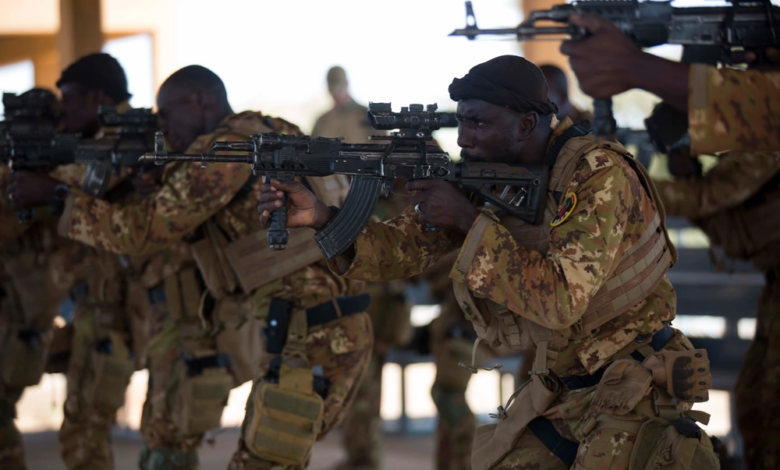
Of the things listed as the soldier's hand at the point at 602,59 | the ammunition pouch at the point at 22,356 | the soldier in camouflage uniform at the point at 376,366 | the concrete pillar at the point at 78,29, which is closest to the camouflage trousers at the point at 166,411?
the ammunition pouch at the point at 22,356

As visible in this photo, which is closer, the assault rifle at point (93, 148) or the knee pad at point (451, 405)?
the assault rifle at point (93, 148)

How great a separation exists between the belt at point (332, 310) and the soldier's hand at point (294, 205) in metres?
1.20

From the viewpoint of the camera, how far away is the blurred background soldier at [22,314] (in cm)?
621

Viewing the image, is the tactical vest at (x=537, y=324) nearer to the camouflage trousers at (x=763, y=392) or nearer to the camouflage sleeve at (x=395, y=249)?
the camouflage sleeve at (x=395, y=249)

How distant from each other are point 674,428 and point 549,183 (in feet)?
2.93

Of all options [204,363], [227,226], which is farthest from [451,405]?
[227,226]

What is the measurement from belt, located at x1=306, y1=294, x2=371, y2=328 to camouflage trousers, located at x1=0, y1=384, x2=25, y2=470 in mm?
2803

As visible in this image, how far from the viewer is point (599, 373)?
3285mm

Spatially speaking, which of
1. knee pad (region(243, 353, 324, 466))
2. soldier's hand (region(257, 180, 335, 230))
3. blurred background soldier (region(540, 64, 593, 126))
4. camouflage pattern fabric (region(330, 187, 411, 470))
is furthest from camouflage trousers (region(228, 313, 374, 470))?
camouflage pattern fabric (region(330, 187, 411, 470))

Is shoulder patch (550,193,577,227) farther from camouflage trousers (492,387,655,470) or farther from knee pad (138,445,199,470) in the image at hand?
knee pad (138,445,199,470)

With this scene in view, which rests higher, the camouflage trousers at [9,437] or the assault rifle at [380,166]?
the assault rifle at [380,166]

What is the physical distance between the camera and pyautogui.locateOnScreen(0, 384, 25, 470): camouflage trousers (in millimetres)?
6121

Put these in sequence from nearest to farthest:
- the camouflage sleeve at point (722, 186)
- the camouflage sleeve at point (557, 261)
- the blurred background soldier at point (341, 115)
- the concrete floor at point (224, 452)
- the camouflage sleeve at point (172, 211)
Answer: the camouflage sleeve at point (557, 261) → the camouflage sleeve at point (172, 211) → the camouflage sleeve at point (722, 186) → the concrete floor at point (224, 452) → the blurred background soldier at point (341, 115)

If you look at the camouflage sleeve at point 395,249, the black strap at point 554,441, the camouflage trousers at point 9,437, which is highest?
the camouflage sleeve at point 395,249
